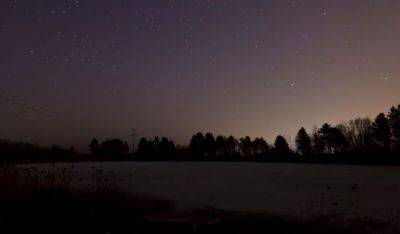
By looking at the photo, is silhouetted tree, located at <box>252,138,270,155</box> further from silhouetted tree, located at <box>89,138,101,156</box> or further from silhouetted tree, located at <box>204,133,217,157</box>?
silhouetted tree, located at <box>89,138,101,156</box>

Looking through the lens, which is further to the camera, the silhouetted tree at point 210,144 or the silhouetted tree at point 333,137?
the silhouetted tree at point 210,144

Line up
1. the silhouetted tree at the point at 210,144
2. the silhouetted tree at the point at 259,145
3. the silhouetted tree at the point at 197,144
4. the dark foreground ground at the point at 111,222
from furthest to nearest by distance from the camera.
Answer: the silhouetted tree at the point at 259,145 < the silhouetted tree at the point at 210,144 < the silhouetted tree at the point at 197,144 < the dark foreground ground at the point at 111,222

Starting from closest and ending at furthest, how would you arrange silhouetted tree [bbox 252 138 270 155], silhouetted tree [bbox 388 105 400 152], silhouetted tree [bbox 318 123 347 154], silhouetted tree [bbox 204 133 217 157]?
silhouetted tree [bbox 388 105 400 152]
silhouetted tree [bbox 318 123 347 154]
silhouetted tree [bbox 204 133 217 157]
silhouetted tree [bbox 252 138 270 155]

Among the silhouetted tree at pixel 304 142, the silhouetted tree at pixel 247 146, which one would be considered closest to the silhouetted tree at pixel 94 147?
the silhouetted tree at pixel 247 146

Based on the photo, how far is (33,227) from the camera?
745 cm

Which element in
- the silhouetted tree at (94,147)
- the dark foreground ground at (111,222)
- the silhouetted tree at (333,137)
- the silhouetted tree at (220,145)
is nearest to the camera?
the dark foreground ground at (111,222)

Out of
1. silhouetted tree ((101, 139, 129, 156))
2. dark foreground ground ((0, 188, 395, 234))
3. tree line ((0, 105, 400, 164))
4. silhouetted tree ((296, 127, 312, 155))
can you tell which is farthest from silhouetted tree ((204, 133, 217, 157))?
dark foreground ground ((0, 188, 395, 234))

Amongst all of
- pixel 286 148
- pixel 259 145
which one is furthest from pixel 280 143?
pixel 259 145

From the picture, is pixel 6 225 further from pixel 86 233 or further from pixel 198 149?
pixel 198 149

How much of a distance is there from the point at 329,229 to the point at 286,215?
6.81ft

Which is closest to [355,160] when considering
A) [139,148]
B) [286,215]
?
[286,215]

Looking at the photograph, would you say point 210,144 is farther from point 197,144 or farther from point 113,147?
point 113,147

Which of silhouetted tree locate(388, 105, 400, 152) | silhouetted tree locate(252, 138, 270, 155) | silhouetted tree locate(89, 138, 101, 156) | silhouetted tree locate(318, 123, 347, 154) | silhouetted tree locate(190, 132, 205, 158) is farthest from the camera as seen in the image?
silhouetted tree locate(89, 138, 101, 156)

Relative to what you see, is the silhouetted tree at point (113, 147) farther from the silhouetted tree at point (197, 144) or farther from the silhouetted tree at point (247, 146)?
the silhouetted tree at point (247, 146)
